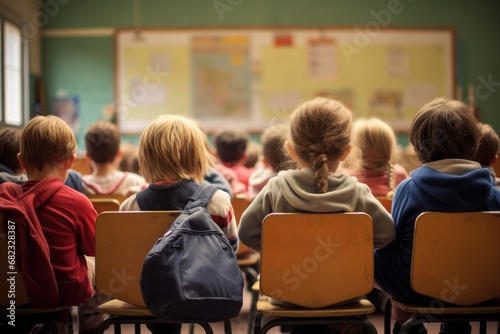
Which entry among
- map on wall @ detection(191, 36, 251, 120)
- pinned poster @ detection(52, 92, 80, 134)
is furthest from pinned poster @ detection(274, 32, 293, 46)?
pinned poster @ detection(52, 92, 80, 134)

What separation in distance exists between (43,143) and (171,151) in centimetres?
44

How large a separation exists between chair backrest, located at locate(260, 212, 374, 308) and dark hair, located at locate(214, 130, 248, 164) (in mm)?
1899

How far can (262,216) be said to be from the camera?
1.80 m

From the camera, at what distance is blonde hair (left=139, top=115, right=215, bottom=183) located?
1.94m

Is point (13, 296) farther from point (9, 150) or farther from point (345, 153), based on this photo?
point (345, 153)

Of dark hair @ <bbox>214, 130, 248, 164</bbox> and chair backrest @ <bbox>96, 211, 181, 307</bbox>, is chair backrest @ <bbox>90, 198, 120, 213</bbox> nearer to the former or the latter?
chair backrest @ <bbox>96, 211, 181, 307</bbox>

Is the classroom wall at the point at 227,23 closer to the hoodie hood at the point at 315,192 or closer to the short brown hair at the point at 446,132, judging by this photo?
the short brown hair at the point at 446,132

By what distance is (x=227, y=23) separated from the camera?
6.46 metres

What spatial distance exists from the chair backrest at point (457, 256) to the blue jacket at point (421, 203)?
Answer: 3.7 inches

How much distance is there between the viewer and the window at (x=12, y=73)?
555 centimetres

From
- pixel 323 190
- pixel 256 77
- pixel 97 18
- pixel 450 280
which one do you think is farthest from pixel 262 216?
pixel 97 18

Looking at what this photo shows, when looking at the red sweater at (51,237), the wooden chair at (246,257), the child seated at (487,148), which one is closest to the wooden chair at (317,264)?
the red sweater at (51,237)

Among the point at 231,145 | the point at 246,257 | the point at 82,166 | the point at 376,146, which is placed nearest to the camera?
the point at 376,146

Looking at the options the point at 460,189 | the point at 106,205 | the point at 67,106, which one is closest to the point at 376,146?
the point at 460,189
